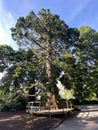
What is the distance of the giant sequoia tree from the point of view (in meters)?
18.0

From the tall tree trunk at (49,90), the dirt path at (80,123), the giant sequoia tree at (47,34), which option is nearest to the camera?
the dirt path at (80,123)

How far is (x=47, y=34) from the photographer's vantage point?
1795 centimetres

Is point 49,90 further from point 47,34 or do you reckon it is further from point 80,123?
point 47,34

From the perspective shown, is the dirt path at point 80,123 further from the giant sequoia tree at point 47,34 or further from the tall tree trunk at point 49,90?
the giant sequoia tree at point 47,34

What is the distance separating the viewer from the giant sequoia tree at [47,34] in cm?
1795

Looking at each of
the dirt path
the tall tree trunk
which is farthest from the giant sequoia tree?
the dirt path

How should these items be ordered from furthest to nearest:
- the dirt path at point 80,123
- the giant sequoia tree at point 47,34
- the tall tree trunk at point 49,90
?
1. the giant sequoia tree at point 47,34
2. the tall tree trunk at point 49,90
3. the dirt path at point 80,123

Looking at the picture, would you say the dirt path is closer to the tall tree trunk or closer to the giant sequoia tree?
the tall tree trunk

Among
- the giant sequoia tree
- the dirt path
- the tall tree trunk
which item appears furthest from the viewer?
the giant sequoia tree

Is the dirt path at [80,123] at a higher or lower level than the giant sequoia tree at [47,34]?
lower

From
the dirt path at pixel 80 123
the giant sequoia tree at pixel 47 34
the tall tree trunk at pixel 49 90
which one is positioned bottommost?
the dirt path at pixel 80 123

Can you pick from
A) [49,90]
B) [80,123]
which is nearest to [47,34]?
[49,90]

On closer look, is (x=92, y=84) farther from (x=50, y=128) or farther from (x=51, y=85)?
(x=50, y=128)

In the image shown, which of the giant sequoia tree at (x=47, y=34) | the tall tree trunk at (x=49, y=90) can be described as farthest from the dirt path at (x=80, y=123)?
the giant sequoia tree at (x=47, y=34)
